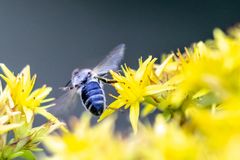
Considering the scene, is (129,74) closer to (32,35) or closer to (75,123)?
(75,123)

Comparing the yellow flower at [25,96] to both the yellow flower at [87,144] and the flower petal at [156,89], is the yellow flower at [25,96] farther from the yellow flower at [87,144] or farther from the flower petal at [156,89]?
the yellow flower at [87,144]

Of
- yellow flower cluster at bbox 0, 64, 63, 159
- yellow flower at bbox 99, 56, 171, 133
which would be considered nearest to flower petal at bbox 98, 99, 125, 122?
yellow flower at bbox 99, 56, 171, 133

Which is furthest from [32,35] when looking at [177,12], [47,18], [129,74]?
[129,74]

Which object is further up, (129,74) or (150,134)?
(129,74)

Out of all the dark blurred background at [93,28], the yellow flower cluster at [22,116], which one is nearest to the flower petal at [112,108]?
the yellow flower cluster at [22,116]

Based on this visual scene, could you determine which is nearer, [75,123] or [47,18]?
[75,123]

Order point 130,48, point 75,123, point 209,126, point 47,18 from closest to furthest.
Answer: point 209,126 < point 75,123 < point 130,48 < point 47,18
